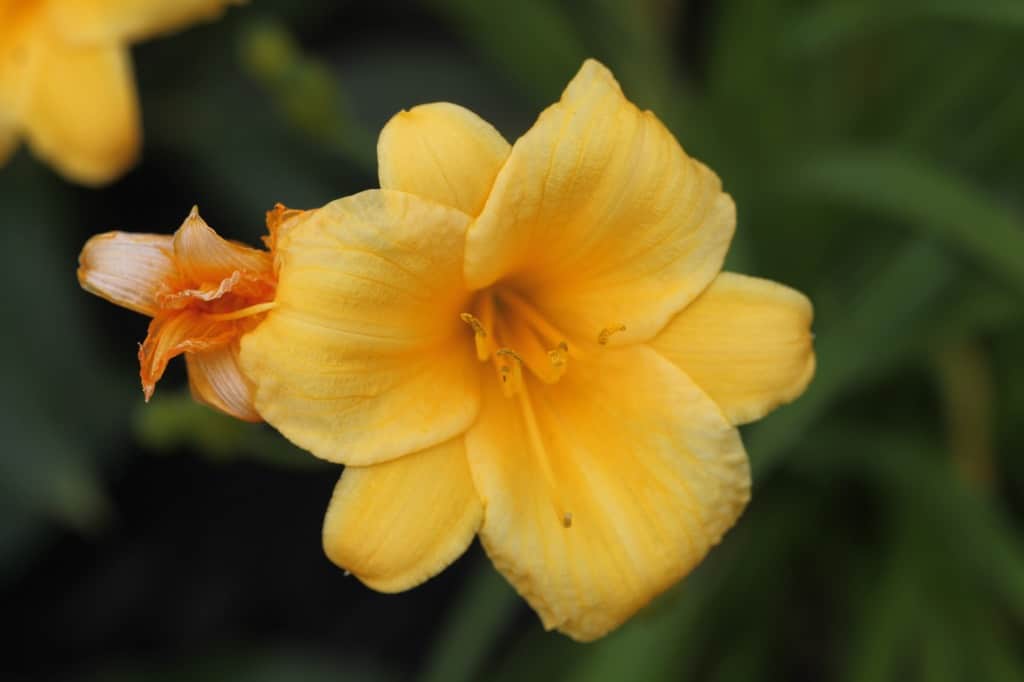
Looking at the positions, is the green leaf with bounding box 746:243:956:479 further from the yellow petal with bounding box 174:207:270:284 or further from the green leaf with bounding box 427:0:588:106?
the yellow petal with bounding box 174:207:270:284

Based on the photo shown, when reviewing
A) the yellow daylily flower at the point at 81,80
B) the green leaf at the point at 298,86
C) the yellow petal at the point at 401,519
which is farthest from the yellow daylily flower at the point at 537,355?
the yellow daylily flower at the point at 81,80

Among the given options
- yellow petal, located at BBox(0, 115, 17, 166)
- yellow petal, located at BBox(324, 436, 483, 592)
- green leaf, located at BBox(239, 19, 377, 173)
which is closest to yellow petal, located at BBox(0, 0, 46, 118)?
yellow petal, located at BBox(0, 115, 17, 166)

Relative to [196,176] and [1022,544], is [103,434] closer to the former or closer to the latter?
[196,176]

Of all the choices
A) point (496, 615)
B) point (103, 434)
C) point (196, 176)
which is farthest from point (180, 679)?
point (196, 176)

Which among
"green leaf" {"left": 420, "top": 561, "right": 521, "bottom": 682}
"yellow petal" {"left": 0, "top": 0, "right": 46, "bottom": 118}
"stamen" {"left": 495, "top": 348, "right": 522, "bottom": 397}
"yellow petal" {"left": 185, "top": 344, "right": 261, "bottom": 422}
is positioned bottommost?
"green leaf" {"left": 420, "top": 561, "right": 521, "bottom": 682}

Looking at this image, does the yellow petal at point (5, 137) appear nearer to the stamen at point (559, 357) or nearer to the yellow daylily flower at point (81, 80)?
the yellow daylily flower at point (81, 80)

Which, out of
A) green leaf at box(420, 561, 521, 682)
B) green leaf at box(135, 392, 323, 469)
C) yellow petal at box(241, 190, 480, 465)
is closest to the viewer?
yellow petal at box(241, 190, 480, 465)
